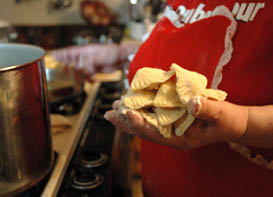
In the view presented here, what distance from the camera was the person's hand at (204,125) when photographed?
372 mm

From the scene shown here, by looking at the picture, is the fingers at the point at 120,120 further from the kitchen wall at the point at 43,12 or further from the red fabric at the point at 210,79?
the kitchen wall at the point at 43,12

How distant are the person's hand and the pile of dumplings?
0.04 ft

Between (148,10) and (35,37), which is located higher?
(148,10)

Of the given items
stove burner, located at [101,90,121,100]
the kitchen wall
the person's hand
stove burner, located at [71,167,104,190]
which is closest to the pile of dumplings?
the person's hand

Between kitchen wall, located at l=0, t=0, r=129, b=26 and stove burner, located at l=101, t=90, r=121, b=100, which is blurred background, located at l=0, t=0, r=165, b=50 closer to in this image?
kitchen wall, located at l=0, t=0, r=129, b=26

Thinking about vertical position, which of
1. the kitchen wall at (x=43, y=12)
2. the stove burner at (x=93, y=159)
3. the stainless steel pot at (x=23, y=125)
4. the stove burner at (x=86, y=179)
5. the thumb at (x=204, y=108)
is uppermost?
the kitchen wall at (x=43, y=12)

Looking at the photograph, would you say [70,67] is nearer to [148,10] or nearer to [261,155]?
[261,155]

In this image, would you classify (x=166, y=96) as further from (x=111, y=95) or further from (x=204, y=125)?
(x=111, y=95)

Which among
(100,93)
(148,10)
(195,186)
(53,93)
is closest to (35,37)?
(148,10)

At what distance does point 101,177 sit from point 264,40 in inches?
19.4

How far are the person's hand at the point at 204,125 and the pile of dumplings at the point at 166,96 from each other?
1 centimetres

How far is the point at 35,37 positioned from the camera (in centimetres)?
228

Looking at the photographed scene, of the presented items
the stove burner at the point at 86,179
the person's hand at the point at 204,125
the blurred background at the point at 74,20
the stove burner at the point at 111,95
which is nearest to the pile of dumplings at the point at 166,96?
the person's hand at the point at 204,125

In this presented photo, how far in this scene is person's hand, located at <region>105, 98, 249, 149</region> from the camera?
37 cm
